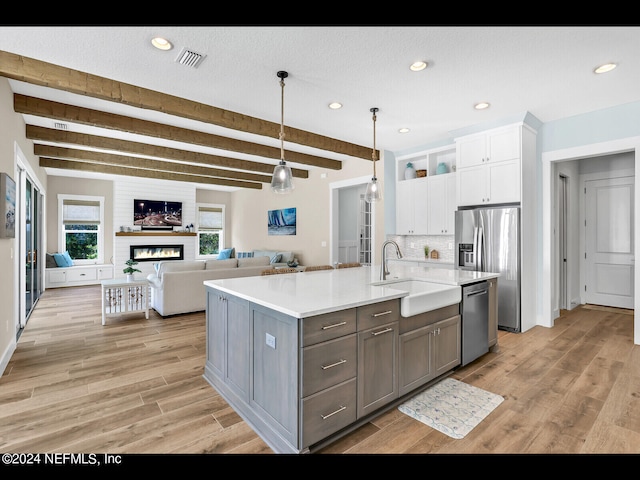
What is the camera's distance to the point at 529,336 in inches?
159

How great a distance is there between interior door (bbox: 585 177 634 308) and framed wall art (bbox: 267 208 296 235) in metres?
6.08

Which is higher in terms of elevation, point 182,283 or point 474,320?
point 182,283

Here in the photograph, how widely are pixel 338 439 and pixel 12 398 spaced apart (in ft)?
8.38

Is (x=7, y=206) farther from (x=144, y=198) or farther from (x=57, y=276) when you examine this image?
(x=144, y=198)

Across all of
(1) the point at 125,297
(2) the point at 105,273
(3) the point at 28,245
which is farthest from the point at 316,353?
(2) the point at 105,273

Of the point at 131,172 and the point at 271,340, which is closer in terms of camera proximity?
the point at 271,340

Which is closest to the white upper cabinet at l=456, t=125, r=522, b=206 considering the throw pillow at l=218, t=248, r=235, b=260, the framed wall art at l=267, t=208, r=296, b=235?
the framed wall art at l=267, t=208, r=296, b=235

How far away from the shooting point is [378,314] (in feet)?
6.97

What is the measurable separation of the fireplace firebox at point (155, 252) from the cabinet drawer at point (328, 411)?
858 cm

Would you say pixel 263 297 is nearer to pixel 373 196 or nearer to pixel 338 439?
pixel 338 439

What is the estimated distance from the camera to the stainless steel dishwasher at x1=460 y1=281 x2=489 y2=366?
2.93 metres

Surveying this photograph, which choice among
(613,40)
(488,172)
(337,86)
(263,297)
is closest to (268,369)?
(263,297)

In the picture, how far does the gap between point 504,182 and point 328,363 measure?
378cm
